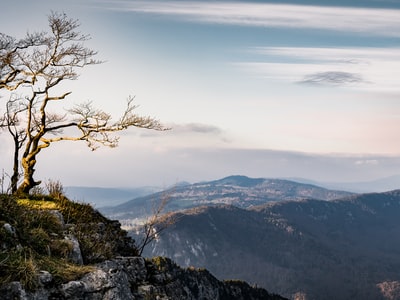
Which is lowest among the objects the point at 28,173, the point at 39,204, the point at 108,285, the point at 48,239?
the point at 108,285

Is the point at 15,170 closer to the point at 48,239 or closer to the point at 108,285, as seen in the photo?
the point at 48,239

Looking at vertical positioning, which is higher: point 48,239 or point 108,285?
point 48,239

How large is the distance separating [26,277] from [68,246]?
3.85 metres

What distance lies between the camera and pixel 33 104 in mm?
26734

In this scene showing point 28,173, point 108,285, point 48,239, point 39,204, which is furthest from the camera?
point 28,173

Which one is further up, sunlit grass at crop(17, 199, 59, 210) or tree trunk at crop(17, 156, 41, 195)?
tree trunk at crop(17, 156, 41, 195)

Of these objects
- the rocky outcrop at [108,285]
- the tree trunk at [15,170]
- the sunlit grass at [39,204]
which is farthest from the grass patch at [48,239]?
the tree trunk at [15,170]

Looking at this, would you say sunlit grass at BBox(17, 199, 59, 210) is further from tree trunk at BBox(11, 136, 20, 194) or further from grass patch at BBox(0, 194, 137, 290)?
tree trunk at BBox(11, 136, 20, 194)

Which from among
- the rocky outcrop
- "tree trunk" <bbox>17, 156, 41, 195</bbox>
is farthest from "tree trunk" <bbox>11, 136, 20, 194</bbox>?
the rocky outcrop

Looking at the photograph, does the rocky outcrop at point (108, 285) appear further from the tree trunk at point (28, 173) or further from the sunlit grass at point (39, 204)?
the tree trunk at point (28, 173)

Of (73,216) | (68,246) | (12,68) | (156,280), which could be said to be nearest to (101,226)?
(73,216)

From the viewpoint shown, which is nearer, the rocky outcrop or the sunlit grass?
the rocky outcrop

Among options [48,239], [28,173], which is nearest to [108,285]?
[48,239]

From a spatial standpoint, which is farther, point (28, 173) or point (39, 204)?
point (28, 173)
